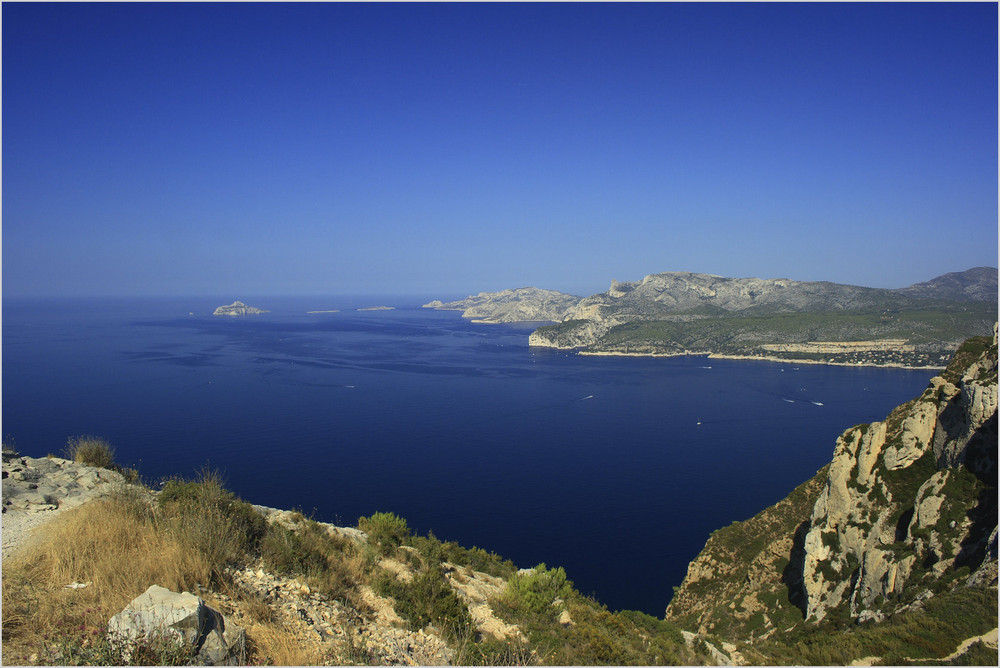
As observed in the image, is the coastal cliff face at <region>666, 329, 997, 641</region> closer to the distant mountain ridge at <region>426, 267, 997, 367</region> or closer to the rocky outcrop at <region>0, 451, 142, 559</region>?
the rocky outcrop at <region>0, 451, 142, 559</region>

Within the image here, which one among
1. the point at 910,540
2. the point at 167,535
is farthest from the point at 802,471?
the point at 167,535

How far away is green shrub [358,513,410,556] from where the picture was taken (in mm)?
10547

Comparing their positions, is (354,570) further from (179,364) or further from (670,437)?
(179,364)

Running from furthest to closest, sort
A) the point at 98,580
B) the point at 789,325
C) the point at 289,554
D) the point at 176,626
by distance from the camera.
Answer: the point at 789,325 < the point at 289,554 < the point at 98,580 < the point at 176,626

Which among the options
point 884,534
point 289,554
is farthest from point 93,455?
point 884,534

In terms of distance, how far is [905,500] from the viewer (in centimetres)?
1650

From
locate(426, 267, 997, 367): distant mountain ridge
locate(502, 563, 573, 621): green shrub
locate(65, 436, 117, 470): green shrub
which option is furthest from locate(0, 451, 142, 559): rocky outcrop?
locate(426, 267, 997, 367): distant mountain ridge

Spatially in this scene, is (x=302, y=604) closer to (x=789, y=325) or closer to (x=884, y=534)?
→ (x=884, y=534)

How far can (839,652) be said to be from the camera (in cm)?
940

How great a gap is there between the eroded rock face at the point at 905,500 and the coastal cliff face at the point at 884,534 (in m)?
0.03

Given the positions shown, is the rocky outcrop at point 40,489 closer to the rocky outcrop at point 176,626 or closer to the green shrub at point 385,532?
the rocky outcrop at point 176,626

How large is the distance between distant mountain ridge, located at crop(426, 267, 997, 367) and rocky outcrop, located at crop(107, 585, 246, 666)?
131594 millimetres

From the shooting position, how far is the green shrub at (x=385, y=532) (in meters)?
10.5

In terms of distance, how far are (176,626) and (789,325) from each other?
5963 inches
